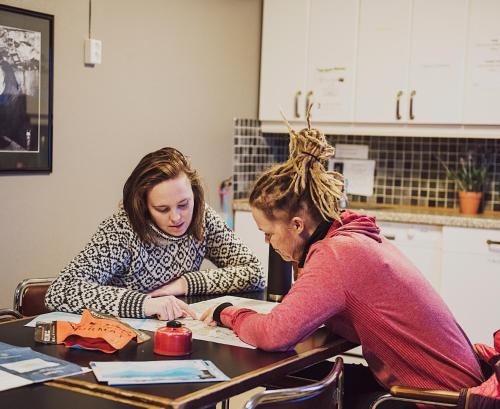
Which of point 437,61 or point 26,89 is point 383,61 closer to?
point 437,61

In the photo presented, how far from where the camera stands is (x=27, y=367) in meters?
1.78

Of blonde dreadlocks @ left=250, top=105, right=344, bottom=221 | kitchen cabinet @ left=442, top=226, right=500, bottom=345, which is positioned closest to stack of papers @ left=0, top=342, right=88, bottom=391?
Answer: blonde dreadlocks @ left=250, top=105, right=344, bottom=221

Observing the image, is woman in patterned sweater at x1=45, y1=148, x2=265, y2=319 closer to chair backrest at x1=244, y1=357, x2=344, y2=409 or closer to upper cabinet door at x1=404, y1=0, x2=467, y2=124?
chair backrest at x1=244, y1=357, x2=344, y2=409

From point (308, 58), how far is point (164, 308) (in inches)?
112

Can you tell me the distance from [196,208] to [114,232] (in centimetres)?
33

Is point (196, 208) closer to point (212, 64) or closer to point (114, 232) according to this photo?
point (114, 232)

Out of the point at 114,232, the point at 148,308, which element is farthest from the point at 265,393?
the point at 114,232

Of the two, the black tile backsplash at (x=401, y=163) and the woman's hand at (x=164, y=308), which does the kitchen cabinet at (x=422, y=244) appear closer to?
the black tile backsplash at (x=401, y=163)

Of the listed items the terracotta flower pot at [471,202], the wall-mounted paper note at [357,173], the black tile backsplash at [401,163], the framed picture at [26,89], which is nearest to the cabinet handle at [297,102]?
the black tile backsplash at [401,163]

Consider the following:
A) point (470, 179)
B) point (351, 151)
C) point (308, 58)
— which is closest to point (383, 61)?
point (308, 58)

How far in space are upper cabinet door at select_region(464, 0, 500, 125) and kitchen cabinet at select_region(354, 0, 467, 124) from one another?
5 cm

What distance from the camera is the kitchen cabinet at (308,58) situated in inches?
184

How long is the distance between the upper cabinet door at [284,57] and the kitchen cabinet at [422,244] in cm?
96

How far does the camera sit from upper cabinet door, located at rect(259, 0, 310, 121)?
4812 millimetres
